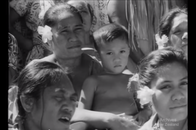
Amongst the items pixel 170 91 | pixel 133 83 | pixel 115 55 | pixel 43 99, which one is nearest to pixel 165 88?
pixel 170 91

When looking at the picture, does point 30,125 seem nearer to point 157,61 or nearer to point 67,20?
point 67,20

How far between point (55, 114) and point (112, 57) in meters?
0.34

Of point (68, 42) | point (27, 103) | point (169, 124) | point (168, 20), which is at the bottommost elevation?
point (169, 124)

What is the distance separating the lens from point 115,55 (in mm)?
1694

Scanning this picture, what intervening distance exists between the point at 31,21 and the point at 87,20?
0.26 meters

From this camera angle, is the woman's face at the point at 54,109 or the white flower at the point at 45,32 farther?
the white flower at the point at 45,32

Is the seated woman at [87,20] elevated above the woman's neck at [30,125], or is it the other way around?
the seated woman at [87,20]

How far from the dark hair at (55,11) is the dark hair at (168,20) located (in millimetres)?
375

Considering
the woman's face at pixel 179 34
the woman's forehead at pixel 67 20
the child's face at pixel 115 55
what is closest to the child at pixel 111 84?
the child's face at pixel 115 55

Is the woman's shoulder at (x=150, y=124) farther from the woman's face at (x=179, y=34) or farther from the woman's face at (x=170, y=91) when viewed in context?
the woman's face at (x=179, y=34)

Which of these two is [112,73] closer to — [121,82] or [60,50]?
[121,82]

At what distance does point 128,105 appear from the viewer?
1709 mm

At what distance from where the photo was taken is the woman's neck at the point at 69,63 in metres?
1.74

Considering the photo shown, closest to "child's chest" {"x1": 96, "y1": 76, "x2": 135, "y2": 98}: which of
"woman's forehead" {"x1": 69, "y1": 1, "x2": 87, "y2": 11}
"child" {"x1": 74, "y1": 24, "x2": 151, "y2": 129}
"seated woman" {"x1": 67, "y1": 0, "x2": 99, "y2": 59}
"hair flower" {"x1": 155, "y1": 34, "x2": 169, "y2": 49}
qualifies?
"child" {"x1": 74, "y1": 24, "x2": 151, "y2": 129}
